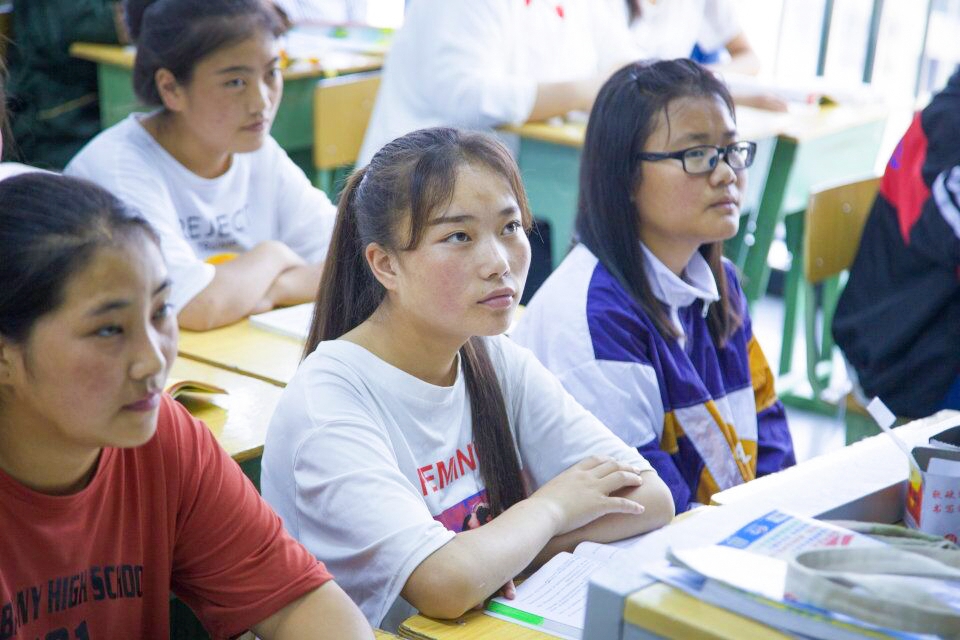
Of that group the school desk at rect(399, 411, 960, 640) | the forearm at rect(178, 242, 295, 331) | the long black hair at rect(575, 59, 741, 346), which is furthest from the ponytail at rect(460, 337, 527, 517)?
the forearm at rect(178, 242, 295, 331)

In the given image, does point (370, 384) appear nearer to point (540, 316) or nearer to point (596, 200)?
point (540, 316)

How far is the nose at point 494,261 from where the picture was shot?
1.47 metres

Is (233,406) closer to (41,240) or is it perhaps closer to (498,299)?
(498,299)

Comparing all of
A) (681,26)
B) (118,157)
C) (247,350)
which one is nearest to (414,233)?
(247,350)

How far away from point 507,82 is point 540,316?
163 centimetres

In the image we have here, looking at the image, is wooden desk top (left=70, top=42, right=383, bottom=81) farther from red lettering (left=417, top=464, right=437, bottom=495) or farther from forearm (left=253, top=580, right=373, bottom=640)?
forearm (left=253, top=580, right=373, bottom=640)

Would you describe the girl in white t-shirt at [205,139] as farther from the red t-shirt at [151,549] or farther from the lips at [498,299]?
the red t-shirt at [151,549]

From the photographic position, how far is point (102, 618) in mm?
1190

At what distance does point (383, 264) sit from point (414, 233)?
0.07 m

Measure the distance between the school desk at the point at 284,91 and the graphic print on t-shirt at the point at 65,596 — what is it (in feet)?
9.82

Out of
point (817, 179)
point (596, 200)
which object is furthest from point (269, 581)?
point (817, 179)

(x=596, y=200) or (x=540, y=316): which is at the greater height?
(x=596, y=200)

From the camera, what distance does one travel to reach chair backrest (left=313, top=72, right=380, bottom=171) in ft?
11.0

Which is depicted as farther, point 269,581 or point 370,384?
point 370,384
